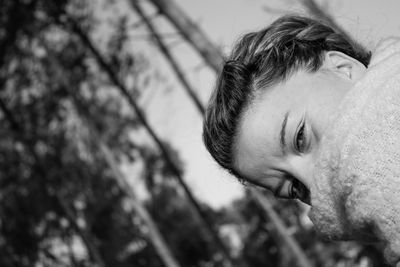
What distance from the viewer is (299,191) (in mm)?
1623

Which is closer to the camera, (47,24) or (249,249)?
(47,24)

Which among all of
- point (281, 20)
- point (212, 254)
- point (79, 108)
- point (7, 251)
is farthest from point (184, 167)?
point (281, 20)

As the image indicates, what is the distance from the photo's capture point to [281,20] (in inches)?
74.4

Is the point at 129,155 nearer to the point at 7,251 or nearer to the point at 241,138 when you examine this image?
the point at 7,251

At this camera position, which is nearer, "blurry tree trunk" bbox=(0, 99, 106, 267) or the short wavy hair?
the short wavy hair

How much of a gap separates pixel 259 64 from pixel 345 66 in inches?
12.4

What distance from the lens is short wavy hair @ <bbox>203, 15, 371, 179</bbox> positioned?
1577mm

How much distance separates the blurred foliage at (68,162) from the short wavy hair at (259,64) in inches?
225

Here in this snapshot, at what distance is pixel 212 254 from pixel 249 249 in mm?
2432

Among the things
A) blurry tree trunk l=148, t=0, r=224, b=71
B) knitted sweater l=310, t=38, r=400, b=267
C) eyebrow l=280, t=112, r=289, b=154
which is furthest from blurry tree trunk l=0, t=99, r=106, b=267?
knitted sweater l=310, t=38, r=400, b=267

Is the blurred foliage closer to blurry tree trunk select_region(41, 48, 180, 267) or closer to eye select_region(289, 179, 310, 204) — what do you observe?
blurry tree trunk select_region(41, 48, 180, 267)

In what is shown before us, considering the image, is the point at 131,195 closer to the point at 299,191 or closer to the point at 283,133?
the point at 299,191

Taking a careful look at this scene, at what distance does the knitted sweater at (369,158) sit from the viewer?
1.14 meters

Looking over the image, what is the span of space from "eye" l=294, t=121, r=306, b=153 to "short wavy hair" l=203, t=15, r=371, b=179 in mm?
206
